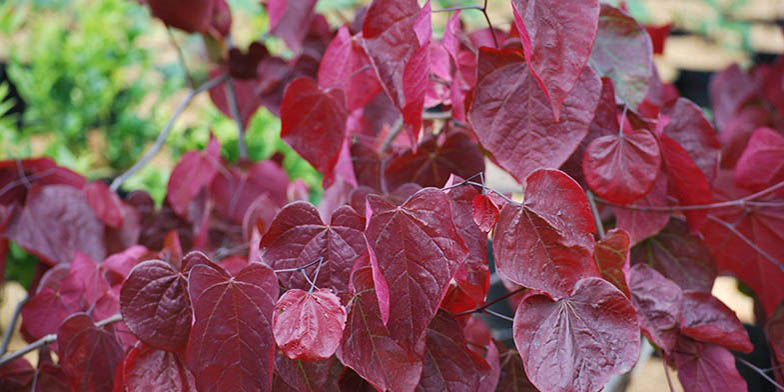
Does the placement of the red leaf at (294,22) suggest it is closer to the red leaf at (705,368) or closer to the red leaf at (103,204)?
the red leaf at (103,204)

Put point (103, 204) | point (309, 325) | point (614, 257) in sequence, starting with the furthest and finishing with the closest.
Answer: point (103, 204), point (614, 257), point (309, 325)

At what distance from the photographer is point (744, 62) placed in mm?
2992

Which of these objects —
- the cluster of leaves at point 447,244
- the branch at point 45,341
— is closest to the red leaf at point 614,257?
the cluster of leaves at point 447,244

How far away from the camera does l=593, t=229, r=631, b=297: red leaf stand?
0.53 m

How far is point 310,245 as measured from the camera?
492 millimetres

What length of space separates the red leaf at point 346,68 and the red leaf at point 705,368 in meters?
0.33

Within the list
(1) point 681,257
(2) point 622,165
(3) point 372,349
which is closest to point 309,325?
(3) point 372,349

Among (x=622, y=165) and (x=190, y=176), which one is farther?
(x=190, y=176)

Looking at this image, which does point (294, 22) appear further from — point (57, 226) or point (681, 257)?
point (681, 257)

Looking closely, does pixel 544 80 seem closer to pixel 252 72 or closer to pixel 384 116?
pixel 384 116

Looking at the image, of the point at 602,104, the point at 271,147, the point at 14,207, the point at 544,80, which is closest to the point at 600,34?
the point at 602,104

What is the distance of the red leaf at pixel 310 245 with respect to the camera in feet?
1.61

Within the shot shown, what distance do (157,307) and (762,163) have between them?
1.80ft

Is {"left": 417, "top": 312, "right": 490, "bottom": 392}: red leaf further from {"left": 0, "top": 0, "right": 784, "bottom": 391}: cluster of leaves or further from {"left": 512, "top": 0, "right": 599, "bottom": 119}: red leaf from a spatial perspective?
{"left": 512, "top": 0, "right": 599, "bottom": 119}: red leaf
